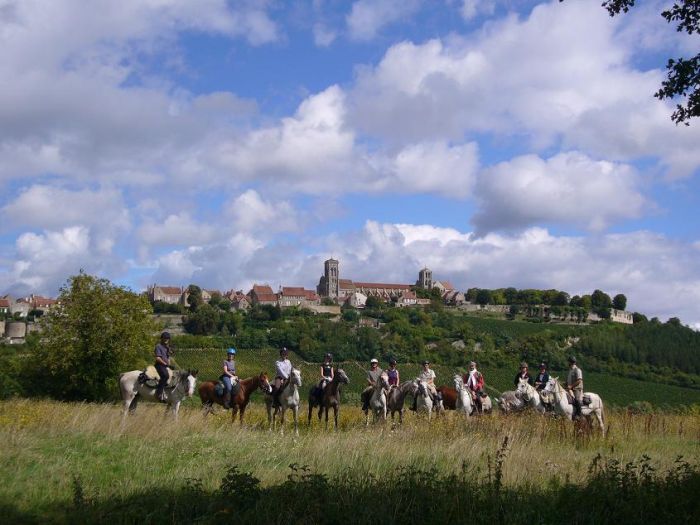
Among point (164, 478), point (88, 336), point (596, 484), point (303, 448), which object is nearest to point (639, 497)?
point (596, 484)

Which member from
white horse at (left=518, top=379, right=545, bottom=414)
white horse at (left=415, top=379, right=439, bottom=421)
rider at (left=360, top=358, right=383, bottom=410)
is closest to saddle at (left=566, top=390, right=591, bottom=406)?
white horse at (left=518, top=379, right=545, bottom=414)

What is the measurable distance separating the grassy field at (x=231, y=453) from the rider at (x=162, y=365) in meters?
2.52

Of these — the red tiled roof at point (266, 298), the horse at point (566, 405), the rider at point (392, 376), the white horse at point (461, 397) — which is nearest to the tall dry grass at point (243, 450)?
the horse at point (566, 405)

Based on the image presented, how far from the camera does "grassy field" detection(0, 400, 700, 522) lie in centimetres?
870

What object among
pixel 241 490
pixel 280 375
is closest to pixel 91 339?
pixel 280 375

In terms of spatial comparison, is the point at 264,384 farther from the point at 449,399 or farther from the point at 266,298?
the point at 266,298

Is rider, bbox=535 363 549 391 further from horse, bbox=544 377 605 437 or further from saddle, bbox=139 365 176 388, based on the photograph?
saddle, bbox=139 365 176 388

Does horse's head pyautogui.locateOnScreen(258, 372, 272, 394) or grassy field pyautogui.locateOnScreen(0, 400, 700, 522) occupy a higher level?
horse's head pyautogui.locateOnScreen(258, 372, 272, 394)

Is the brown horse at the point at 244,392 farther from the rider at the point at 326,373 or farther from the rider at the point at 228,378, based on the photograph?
the rider at the point at 326,373

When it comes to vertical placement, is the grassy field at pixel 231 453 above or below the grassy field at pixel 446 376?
above

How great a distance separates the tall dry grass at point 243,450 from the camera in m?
9.09

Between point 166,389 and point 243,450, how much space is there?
730 centimetres

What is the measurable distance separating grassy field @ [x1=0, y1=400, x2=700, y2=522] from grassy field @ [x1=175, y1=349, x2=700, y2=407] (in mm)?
44574

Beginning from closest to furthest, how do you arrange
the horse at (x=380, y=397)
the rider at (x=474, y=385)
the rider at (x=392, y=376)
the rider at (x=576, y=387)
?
the rider at (x=576, y=387) → the horse at (x=380, y=397) → the rider at (x=392, y=376) → the rider at (x=474, y=385)
